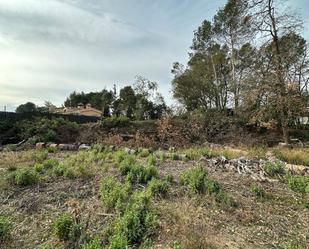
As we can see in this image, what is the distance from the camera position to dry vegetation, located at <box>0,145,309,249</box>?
268 cm

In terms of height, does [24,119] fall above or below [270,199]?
above

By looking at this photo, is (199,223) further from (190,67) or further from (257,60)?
Result: (190,67)

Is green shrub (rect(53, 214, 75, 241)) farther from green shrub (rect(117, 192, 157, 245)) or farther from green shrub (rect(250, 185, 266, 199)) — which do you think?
green shrub (rect(250, 185, 266, 199))

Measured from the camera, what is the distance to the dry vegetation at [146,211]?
8.79 ft

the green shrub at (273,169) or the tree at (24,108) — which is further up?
the tree at (24,108)

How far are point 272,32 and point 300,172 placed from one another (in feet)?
27.8

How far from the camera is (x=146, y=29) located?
1000 centimetres

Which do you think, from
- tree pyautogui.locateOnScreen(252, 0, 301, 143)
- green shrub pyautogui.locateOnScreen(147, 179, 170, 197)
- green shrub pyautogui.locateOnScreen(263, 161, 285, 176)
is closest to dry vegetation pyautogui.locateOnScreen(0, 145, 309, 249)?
green shrub pyautogui.locateOnScreen(147, 179, 170, 197)

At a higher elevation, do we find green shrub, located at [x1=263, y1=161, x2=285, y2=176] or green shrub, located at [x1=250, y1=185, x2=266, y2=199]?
green shrub, located at [x1=263, y1=161, x2=285, y2=176]

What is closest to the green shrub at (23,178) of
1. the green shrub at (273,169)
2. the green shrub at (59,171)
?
the green shrub at (59,171)

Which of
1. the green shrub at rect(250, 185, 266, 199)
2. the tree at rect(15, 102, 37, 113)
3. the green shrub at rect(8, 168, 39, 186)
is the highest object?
the tree at rect(15, 102, 37, 113)

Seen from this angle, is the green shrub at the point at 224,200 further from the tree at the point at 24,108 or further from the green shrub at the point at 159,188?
Answer: the tree at the point at 24,108

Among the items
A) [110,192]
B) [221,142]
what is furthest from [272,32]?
[110,192]

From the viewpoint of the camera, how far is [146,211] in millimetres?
3068
